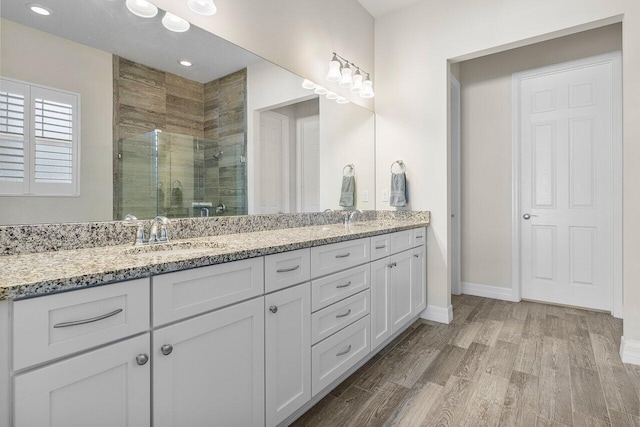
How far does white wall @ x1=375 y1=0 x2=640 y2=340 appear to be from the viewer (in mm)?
2125

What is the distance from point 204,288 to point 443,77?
2.61 metres

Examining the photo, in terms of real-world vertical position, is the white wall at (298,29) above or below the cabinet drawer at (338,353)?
above

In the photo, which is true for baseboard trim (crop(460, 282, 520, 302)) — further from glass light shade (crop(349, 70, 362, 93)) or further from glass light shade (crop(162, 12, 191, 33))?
glass light shade (crop(162, 12, 191, 33))

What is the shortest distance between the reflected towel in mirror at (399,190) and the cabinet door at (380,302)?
84 cm

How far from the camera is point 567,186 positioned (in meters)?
3.13

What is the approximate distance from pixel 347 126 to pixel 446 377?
6.52 ft

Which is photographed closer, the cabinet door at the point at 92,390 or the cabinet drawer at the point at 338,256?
the cabinet door at the point at 92,390

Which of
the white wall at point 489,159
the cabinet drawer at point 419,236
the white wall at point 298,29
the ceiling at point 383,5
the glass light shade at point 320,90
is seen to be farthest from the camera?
A: the white wall at point 489,159

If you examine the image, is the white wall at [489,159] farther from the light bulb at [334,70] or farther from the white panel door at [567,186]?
the light bulb at [334,70]

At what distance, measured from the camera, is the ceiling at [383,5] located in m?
2.93

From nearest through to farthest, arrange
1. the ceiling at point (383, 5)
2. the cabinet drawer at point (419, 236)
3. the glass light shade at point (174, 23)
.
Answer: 1. the glass light shade at point (174, 23)
2. the cabinet drawer at point (419, 236)
3. the ceiling at point (383, 5)

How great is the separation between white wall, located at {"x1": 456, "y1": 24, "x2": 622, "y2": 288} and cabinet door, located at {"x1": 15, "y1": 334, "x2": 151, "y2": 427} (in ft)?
11.2

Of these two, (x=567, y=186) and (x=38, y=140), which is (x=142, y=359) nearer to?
(x=38, y=140)

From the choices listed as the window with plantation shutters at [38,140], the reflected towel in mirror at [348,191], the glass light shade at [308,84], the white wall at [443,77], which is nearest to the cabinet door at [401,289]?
the white wall at [443,77]
